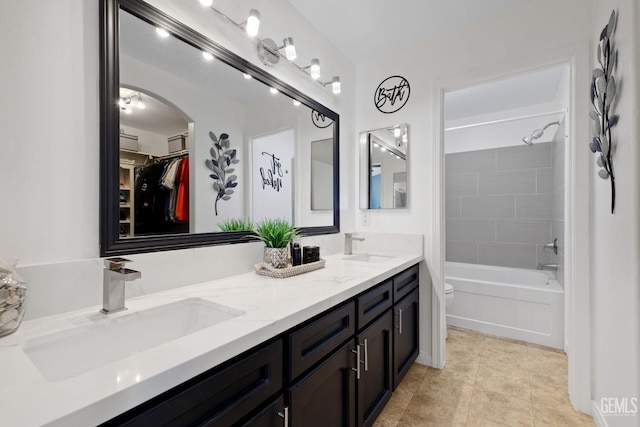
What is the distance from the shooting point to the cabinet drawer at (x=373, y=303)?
1342 millimetres

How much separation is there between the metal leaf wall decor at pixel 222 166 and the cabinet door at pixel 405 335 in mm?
1171

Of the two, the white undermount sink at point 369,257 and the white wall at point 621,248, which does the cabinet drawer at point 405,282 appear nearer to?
the white undermount sink at point 369,257

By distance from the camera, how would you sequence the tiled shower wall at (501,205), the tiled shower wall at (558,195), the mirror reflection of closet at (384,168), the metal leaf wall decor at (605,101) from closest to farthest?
1. the metal leaf wall decor at (605,101)
2. the mirror reflection of closet at (384,168)
3. the tiled shower wall at (558,195)
4. the tiled shower wall at (501,205)

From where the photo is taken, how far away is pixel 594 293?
163cm

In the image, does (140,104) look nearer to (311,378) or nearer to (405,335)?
(311,378)

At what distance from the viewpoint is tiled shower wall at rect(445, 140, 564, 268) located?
3289 mm

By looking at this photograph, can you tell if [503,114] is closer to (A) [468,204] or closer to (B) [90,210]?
(A) [468,204]

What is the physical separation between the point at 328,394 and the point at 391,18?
2.26 meters

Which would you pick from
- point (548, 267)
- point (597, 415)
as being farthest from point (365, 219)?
point (548, 267)

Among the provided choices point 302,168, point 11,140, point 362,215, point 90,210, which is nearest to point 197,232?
point 90,210

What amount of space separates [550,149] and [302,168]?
304 centimetres

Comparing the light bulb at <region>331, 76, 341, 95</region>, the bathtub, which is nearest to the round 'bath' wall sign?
the light bulb at <region>331, 76, 341, 95</region>

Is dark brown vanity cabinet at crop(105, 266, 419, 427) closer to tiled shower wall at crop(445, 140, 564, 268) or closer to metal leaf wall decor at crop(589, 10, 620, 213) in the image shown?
metal leaf wall decor at crop(589, 10, 620, 213)

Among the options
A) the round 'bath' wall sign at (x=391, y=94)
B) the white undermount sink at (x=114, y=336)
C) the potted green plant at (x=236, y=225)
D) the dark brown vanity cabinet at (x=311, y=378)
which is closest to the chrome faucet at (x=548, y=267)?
the dark brown vanity cabinet at (x=311, y=378)
